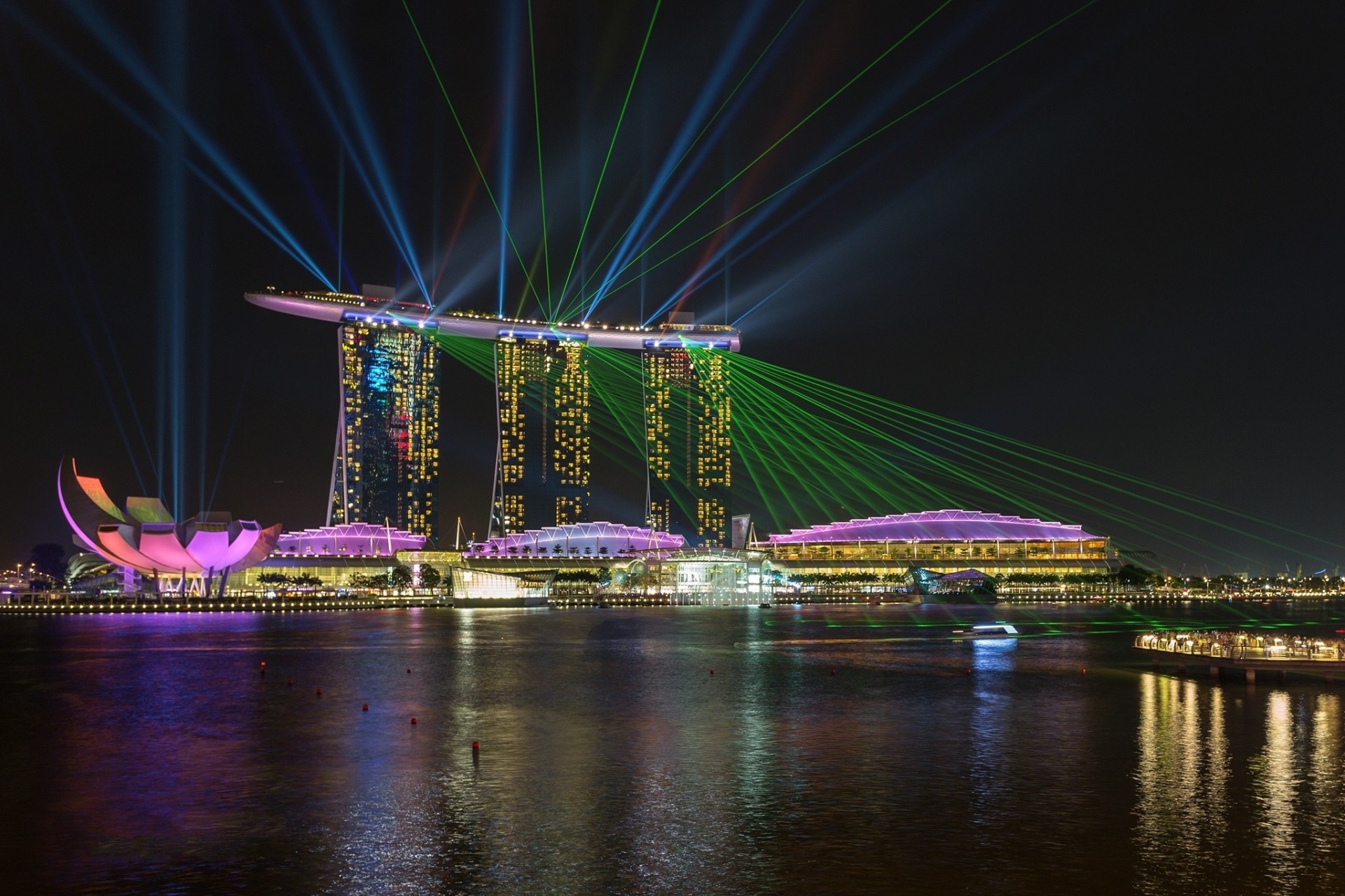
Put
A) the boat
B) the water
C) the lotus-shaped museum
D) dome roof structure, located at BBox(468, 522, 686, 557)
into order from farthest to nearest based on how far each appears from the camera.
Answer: dome roof structure, located at BBox(468, 522, 686, 557) → the lotus-shaped museum → the boat → the water

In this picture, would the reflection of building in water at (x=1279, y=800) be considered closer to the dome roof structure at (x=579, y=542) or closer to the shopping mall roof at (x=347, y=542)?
the shopping mall roof at (x=347, y=542)

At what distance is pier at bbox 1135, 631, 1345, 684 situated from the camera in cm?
3198

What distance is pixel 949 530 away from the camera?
147625mm

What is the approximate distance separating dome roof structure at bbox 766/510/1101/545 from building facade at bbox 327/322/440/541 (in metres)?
53.3

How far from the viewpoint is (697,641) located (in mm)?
52531

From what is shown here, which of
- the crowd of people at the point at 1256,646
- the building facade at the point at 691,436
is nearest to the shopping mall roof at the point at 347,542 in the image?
the building facade at the point at 691,436

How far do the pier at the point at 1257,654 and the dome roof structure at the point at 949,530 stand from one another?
11085cm

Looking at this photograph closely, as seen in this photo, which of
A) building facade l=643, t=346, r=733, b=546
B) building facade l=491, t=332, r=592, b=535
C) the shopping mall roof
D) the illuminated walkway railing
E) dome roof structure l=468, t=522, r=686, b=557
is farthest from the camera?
building facade l=643, t=346, r=733, b=546

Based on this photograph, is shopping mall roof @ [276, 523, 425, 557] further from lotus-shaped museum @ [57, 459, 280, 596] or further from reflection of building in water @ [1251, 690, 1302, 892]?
reflection of building in water @ [1251, 690, 1302, 892]

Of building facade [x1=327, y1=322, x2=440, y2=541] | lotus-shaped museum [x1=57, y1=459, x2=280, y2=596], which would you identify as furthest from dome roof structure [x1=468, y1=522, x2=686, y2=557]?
lotus-shaped museum [x1=57, y1=459, x2=280, y2=596]

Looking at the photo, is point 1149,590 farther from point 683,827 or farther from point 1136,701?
point 683,827

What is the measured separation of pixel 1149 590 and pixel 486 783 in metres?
141

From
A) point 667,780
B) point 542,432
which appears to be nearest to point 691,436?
point 542,432

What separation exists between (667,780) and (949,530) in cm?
13390
